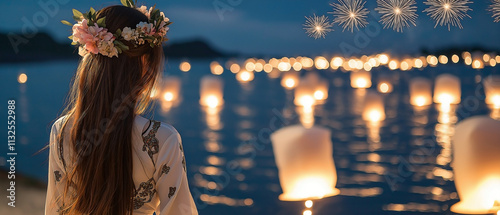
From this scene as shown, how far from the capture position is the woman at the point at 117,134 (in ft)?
5.79

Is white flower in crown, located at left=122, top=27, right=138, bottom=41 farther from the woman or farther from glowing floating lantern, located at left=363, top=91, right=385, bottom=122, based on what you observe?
glowing floating lantern, located at left=363, top=91, right=385, bottom=122

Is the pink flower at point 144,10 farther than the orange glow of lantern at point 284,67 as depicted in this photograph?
No

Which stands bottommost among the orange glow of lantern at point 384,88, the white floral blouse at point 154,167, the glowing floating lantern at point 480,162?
the white floral blouse at point 154,167

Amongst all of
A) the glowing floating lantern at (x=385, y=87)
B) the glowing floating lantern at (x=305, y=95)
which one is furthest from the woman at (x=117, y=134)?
the glowing floating lantern at (x=385, y=87)

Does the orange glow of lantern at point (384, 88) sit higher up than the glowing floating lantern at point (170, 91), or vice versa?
the orange glow of lantern at point (384, 88)

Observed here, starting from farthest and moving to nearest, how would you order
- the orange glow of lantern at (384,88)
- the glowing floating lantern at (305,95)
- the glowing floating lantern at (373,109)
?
the orange glow of lantern at (384,88), the glowing floating lantern at (305,95), the glowing floating lantern at (373,109)

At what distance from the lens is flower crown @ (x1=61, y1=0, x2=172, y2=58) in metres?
1.77

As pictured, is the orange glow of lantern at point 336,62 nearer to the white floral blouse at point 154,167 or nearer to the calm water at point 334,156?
the calm water at point 334,156

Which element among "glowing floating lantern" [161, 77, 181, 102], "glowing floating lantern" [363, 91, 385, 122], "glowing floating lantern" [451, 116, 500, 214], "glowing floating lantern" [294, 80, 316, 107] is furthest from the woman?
"glowing floating lantern" [161, 77, 181, 102]

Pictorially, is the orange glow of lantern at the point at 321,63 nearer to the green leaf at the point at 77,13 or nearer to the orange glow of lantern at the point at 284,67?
the orange glow of lantern at the point at 284,67

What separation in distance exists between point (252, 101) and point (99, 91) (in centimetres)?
1578

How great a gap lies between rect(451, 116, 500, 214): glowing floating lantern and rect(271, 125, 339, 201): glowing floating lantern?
105 centimetres

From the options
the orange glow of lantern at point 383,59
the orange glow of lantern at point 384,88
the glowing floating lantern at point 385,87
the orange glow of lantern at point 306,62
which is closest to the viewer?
the orange glow of lantern at point 384,88

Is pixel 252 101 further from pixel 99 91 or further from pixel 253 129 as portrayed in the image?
pixel 99 91
